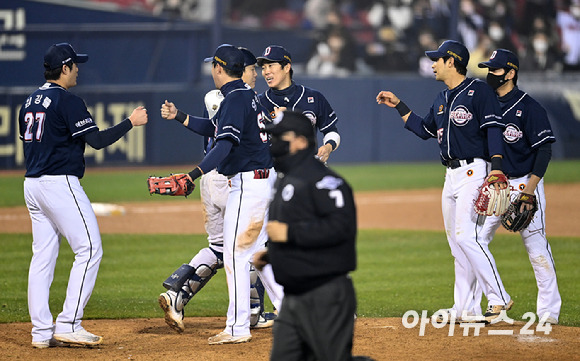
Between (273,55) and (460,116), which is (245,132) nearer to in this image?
(273,55)

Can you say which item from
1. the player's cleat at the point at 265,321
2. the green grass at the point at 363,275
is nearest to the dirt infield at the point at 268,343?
the player's cleat at the point at 265,321

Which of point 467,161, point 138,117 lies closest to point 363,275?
point 467,161

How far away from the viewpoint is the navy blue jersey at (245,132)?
20.1 feet

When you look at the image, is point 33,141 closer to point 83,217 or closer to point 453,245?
point 83,217

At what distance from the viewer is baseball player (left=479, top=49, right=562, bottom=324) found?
22.3 feet

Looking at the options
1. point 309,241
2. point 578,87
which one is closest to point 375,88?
point 578,87

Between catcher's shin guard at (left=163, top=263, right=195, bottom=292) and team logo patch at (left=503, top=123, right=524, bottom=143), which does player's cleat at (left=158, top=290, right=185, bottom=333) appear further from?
team logo patch at (left=503, top=123, right=524, bottom=143)

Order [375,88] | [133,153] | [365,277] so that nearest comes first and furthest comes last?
[365,277]
[133,153]
[375,88]

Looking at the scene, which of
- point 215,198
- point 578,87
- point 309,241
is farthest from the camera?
point 578,87

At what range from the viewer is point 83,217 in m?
6.07

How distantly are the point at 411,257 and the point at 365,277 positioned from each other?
143 centimetres

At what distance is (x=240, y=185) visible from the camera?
6.24 m

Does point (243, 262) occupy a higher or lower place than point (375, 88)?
lower

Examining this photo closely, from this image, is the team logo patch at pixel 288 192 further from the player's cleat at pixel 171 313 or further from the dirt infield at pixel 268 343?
the player's cleat at pixel 171 313
